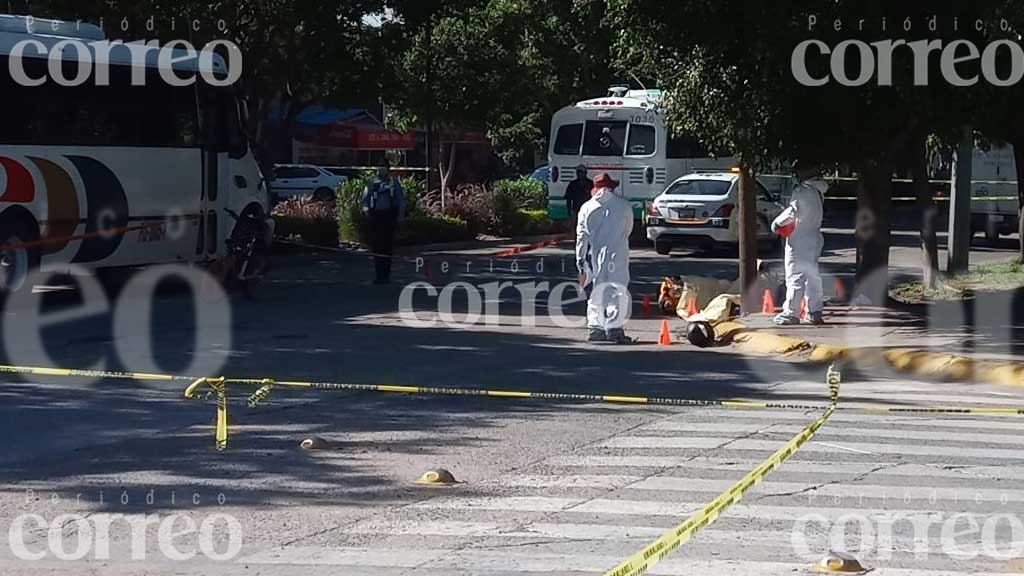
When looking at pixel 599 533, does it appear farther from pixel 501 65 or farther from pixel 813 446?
pixel 501 65

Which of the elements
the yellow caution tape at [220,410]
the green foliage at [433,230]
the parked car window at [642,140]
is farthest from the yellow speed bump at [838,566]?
the parked car window at [642,140]

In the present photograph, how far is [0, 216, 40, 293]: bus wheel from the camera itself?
1945 cm

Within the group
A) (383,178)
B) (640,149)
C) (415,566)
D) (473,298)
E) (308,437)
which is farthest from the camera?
(640,149)

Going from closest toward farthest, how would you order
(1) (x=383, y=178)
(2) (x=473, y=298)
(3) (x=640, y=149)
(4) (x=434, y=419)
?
(4) (x=434, y=419) < (2) (x=473, y=298) < (1) (x=383, y=178) < (3) (x=640, y=149)

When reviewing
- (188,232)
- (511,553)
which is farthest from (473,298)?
(511,553)

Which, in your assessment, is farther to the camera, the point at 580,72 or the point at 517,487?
the point at 580,72

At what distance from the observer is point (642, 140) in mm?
33969

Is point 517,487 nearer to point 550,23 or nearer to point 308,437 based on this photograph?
point 308,437

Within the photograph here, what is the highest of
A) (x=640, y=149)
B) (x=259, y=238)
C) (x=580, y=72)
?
(x=580, y=72)

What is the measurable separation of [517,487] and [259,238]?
13.1 metres

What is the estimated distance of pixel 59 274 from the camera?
21672 millimetres

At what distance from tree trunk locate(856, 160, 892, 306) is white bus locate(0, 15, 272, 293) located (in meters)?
9.08

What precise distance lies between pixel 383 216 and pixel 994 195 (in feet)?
58.3

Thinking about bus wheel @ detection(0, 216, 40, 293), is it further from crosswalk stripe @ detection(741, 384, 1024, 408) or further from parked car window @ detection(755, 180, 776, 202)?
parked car window @ detection(755, 180, 776, 202)
